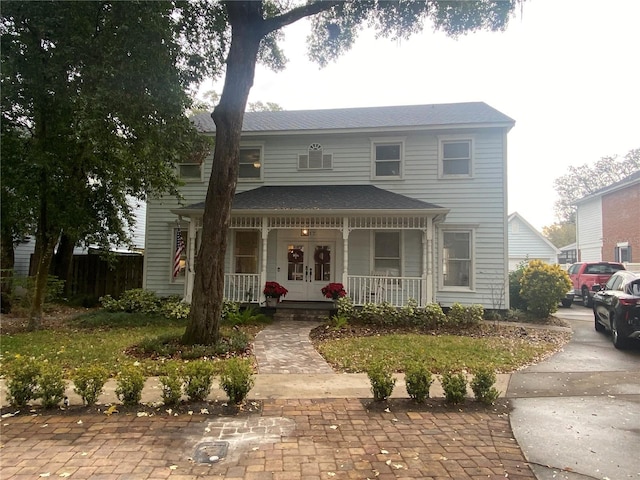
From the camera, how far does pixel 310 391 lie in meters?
5.16

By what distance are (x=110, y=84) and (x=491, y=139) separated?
35.1ft

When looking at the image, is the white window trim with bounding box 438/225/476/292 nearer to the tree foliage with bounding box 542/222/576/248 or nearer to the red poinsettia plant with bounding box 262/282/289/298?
the red poinsettia plant with bounding box 262/282/289/298

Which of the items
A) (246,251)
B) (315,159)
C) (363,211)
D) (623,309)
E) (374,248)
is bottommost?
(623,309)

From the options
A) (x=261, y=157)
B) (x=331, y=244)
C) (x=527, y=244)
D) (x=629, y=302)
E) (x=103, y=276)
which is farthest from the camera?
(x=527, y=244)

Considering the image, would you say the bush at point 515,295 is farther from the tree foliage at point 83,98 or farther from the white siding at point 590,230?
the white siding at point 590,230

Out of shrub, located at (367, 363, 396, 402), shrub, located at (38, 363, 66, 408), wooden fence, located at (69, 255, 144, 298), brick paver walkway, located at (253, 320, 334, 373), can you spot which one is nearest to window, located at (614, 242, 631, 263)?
brick paver walkway, located at (253, 320, 334, 373)

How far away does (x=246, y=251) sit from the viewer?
13609mm

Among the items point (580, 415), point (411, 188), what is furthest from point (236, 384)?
point (411, 188)

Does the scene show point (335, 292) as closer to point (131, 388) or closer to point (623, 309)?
point (623, 309)

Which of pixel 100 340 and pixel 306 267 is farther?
pixel 306 267

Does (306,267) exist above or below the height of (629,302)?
above

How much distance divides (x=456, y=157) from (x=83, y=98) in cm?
1034

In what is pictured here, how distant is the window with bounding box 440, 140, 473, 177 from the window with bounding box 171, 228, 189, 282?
896 centimetres

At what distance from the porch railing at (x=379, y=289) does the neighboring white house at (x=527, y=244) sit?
21.3 metres
